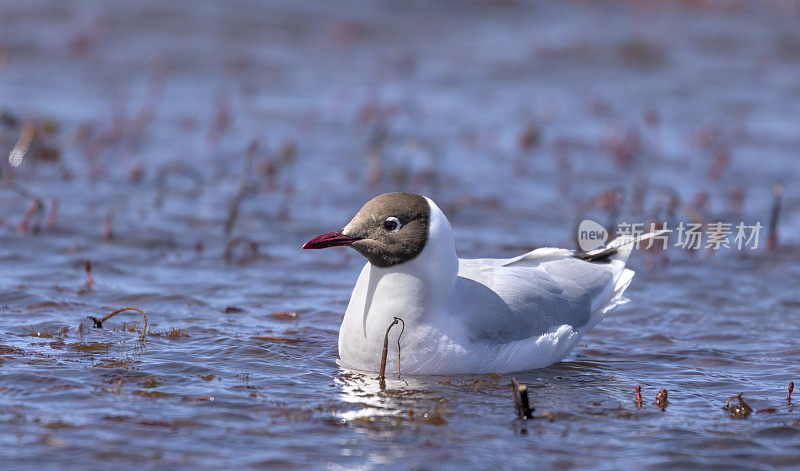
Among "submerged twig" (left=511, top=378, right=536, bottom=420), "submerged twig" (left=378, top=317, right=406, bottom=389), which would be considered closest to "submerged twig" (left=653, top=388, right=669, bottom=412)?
"submerged twig" (left=511, top=378, right=536, bottom=420)

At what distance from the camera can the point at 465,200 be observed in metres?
11.4

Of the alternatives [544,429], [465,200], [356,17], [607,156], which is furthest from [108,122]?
[544,429]

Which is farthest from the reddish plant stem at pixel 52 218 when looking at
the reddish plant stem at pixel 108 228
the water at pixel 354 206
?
the reddish plant stem at pixel 108 228

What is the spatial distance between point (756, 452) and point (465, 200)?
6224mm

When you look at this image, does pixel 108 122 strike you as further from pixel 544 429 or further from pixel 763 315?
pixel 544 429

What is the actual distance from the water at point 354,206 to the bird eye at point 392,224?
90 centimetres

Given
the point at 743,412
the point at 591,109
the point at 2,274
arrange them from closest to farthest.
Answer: the point at 743,412, the point at 2,274, the point at 591,109

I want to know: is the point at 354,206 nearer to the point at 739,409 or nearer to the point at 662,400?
the point at 662,400

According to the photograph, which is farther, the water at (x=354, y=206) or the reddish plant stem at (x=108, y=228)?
the reddish plant stem at (x=108, y=228)

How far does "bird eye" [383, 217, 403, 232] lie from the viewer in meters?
6.21

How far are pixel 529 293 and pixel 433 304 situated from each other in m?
0.81

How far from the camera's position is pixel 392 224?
6.23 metres

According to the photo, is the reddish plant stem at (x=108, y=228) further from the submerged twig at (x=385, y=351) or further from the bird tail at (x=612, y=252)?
the bird tail at (x=612, y=252)

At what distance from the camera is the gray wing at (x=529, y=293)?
6.55 metres
